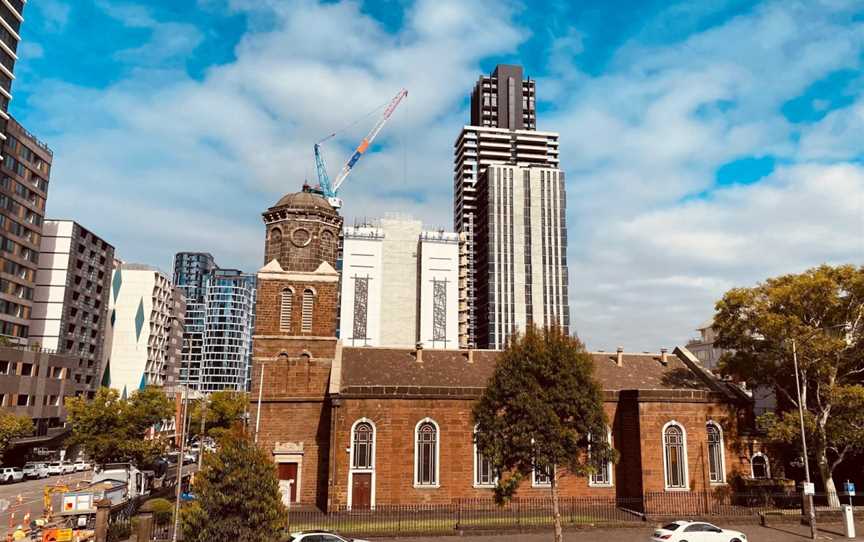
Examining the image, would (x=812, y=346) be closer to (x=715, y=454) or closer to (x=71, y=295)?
(x=715, y=454)

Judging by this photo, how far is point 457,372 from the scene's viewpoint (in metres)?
38.0

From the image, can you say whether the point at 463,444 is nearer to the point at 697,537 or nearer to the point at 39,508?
the point at 697,537

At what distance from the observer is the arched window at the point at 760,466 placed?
3616 cm

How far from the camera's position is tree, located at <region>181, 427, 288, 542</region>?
18.7 m

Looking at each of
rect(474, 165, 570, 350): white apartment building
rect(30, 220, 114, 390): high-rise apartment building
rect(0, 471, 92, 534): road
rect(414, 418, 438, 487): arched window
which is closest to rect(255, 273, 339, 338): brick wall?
rect(414, 418, 438, 487): arched window

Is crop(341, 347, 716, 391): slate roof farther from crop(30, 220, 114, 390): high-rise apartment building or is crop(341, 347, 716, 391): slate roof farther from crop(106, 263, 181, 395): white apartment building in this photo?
crop(106, 263, 181, 395): white apartment building

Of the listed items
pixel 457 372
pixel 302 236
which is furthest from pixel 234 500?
pixel 302 236

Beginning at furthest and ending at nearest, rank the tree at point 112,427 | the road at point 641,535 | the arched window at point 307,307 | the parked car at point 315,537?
the tree at point 112,427
the arched window at point 307,307
the road at point 641,535
the parked car at point 315,537

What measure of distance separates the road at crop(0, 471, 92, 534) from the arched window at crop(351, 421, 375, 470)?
53.0ft

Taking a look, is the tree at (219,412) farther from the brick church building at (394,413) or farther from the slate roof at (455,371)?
the slate roof at (455,371)

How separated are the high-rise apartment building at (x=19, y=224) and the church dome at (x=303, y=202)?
4650cm

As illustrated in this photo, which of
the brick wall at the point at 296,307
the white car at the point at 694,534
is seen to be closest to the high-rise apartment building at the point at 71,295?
the brick wall at the point at 296,307

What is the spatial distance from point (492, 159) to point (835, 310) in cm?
12451

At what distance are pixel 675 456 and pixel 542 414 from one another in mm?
14466
